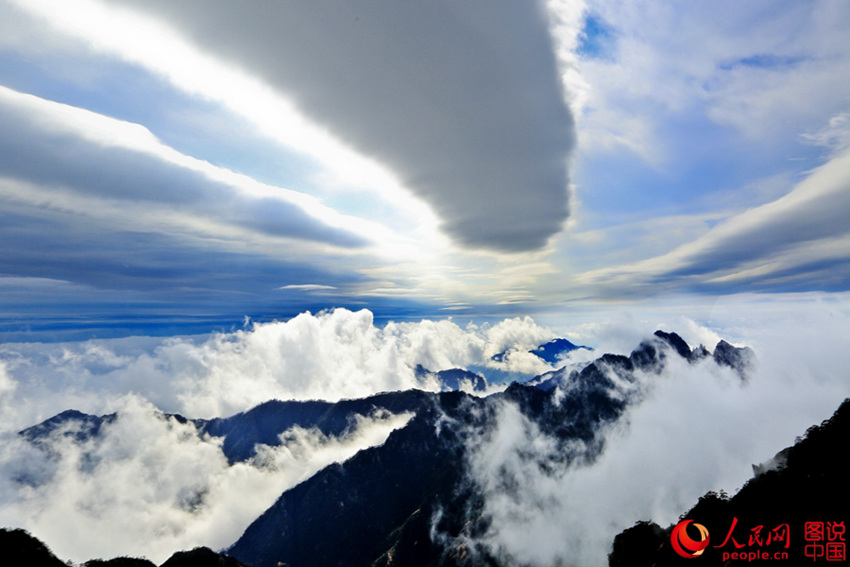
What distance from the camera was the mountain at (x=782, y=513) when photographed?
70750 millimetres

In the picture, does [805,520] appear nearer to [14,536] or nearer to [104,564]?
[104,564]

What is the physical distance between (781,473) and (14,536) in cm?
20213

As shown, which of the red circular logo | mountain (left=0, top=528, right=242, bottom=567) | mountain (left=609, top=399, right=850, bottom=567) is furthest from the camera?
the red circular logo

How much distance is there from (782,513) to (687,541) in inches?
922

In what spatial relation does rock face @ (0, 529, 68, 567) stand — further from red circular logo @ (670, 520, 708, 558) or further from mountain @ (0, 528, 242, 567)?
red circular logo @ (670, 520, 708, 558)

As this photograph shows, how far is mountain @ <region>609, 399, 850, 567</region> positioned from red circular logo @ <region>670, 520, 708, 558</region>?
58.8 inches

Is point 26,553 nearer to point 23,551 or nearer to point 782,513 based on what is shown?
point 23,551

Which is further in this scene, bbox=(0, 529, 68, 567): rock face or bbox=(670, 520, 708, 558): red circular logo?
bbox=(670, 520, 708, 558): red circular logo

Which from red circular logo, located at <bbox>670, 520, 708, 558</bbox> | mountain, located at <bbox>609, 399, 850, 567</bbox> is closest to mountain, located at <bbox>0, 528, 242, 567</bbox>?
red circular logo, located at <bbox>670, 520, 708, 558</bbox>

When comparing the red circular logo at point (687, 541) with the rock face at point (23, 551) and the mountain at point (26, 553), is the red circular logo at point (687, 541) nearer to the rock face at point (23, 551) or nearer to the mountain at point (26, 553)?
the mountain at point (26, 553)

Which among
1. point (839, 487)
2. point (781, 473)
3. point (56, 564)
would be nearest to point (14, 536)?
point (56, 564)

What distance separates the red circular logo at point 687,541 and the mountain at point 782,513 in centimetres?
149

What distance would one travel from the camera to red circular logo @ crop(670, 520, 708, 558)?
82.5 m

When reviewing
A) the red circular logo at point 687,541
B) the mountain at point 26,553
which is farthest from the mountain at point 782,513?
the mountain at point 26,553
